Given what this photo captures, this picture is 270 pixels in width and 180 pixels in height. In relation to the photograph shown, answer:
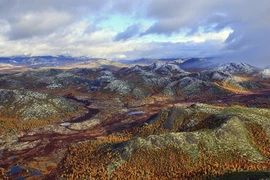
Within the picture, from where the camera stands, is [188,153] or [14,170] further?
[14,170]

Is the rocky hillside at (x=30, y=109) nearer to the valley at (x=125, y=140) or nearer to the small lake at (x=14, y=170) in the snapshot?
the valley at (x=125, y=140)

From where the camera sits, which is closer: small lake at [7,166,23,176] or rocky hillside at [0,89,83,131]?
small lake at [7,166,23,176]

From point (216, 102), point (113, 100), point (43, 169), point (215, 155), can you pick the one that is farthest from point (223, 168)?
point (113, 100)

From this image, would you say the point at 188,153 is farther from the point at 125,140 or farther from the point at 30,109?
the point at 30,109

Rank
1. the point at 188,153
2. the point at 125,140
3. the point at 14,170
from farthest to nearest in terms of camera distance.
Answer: the point at 125,140
the point at 14,170
the point at 188,153

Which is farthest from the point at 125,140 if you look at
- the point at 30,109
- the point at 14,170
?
the point at 30,109

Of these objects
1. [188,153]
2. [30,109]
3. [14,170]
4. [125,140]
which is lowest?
[14,170]

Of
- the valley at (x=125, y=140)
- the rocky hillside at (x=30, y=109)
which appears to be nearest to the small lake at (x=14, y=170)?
the valley at (x=125, y=140)

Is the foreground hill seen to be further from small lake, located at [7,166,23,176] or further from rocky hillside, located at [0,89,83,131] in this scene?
rocky hillside, located at [0,89,83,131]

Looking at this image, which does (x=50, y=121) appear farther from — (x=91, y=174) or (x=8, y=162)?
(x=91, y=174)

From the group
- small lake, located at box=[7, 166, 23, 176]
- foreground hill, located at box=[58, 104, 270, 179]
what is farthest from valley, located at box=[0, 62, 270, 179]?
small lake, located at box=[7, 166, 23, 176]

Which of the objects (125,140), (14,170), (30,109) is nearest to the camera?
(14,170)
